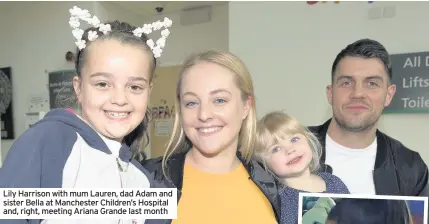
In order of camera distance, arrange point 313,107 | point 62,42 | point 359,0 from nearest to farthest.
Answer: point 359,0 < point 313,107 < point 62,42

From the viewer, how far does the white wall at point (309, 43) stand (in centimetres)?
244

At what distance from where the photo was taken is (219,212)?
3.69ft

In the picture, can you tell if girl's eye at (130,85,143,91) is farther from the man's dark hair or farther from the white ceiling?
the white ceiling

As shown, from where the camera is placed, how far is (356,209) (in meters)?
1.06

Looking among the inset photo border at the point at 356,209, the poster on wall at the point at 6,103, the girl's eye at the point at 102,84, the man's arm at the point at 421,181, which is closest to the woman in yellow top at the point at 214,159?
the inset photo border at the point at 356,209

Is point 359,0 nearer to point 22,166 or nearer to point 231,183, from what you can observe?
point 231,183

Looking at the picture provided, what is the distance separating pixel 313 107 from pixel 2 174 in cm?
231

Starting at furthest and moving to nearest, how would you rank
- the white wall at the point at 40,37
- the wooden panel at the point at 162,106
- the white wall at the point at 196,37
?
the wooden panel at the point at 162,106
the white wall at the point at 196,37
the white wall at the point at 40,37

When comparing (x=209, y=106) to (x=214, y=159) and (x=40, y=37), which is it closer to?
(x=214, y=159)

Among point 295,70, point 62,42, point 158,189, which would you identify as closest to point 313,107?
point 295,70

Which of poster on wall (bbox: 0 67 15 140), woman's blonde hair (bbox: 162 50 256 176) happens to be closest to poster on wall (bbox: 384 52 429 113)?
woman's blonde hair (bbox: 162 50 256 176)

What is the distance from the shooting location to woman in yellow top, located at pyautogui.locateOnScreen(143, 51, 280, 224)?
1136mm

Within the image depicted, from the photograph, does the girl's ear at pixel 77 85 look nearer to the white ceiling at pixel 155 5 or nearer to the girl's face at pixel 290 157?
the girl's face at pixel 290 157

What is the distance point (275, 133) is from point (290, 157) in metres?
0.12
